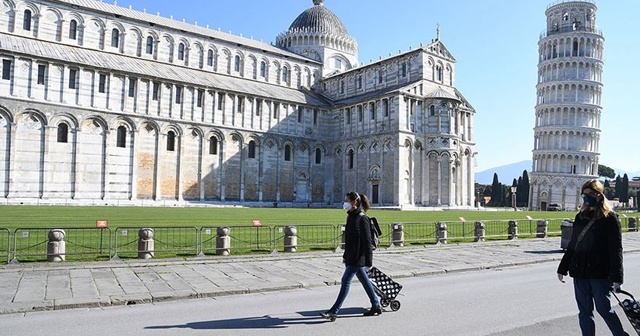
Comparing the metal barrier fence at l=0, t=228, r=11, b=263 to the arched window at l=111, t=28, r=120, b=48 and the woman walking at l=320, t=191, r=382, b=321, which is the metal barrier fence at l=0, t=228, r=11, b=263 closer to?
the woman walking at l=320, t=191, r=382, b=321

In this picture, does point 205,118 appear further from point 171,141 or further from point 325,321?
point 325,321

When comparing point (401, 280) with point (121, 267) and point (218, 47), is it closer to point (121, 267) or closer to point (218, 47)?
point (121, 267)

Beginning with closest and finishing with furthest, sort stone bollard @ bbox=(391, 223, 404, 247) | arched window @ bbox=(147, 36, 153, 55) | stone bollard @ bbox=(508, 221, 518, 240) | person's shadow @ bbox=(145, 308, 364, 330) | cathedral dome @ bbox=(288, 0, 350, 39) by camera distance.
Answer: person's shadow @ bbox=(145, 308, 364, 330) < stone bollard @ bbox=(391, 223, 404, 247) < stone bollard @ bbox=(508, 221, 518, 240) < arched window @ bbox=(147, 36, 153, 55) < cathedral dome @ bbox=(288, 0, 350, 39)

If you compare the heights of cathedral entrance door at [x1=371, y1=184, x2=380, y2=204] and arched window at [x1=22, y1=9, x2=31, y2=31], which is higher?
arched window at [x1=22, y1=9, x2=31, y2=31]

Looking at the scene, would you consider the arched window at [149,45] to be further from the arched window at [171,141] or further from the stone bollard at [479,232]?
the stone bollard at [479,232]

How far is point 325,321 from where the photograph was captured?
7.99m

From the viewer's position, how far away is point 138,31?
52.2m

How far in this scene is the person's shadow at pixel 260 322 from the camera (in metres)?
7.52

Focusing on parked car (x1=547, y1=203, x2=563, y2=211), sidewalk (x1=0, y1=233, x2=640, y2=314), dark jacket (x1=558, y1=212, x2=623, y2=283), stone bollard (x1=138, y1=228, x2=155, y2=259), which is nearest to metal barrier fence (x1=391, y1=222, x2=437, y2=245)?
sidewalk (x1=0, y1=233, x2=640, y2=314)

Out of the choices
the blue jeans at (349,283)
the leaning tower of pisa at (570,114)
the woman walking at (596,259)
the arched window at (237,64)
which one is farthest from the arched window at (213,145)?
the leaning tower of pisa at (570,114)

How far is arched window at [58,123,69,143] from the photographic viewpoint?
4244 cm

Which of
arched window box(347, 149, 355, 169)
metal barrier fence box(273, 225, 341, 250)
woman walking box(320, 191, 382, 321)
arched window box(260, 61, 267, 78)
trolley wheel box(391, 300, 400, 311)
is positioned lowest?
trolley wheel box(391, 300, 400, 311)

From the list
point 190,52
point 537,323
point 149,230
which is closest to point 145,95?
point 190,52

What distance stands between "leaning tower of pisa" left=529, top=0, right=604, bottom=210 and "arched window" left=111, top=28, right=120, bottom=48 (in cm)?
6485
